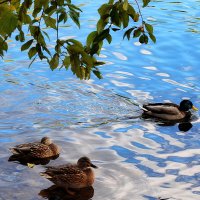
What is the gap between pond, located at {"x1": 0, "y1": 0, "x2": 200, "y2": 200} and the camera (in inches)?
379

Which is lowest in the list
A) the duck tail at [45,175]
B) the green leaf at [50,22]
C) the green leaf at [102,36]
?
the duck tail at [45,175]

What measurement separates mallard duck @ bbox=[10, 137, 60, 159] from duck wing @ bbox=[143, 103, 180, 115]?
10.1 ft

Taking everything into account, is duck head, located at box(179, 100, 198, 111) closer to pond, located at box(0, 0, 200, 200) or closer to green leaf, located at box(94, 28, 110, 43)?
pond, located at box(0, 0, 200, 200)

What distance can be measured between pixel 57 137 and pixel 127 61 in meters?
5.22

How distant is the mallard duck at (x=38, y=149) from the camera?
10359mm

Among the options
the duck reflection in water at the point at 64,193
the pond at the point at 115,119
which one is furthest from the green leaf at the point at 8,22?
the duck reflection in water at the point at 64,193

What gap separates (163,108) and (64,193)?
4312 millimetres

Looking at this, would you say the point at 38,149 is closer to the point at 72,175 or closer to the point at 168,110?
the point at 72,175

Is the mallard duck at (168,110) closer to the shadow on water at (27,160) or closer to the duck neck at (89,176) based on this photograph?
the shadow on water at (27,160)

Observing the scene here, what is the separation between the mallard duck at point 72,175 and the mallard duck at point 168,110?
358 centimetres

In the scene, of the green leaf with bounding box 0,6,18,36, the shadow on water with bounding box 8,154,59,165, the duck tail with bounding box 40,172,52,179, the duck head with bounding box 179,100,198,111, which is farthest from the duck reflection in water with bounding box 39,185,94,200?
the green leaf with bounding box 0,6,18,36

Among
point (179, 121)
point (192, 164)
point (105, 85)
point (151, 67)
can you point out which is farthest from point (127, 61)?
point (192, 164)

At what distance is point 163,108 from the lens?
13.2 m

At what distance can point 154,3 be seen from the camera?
2198 centimetres
